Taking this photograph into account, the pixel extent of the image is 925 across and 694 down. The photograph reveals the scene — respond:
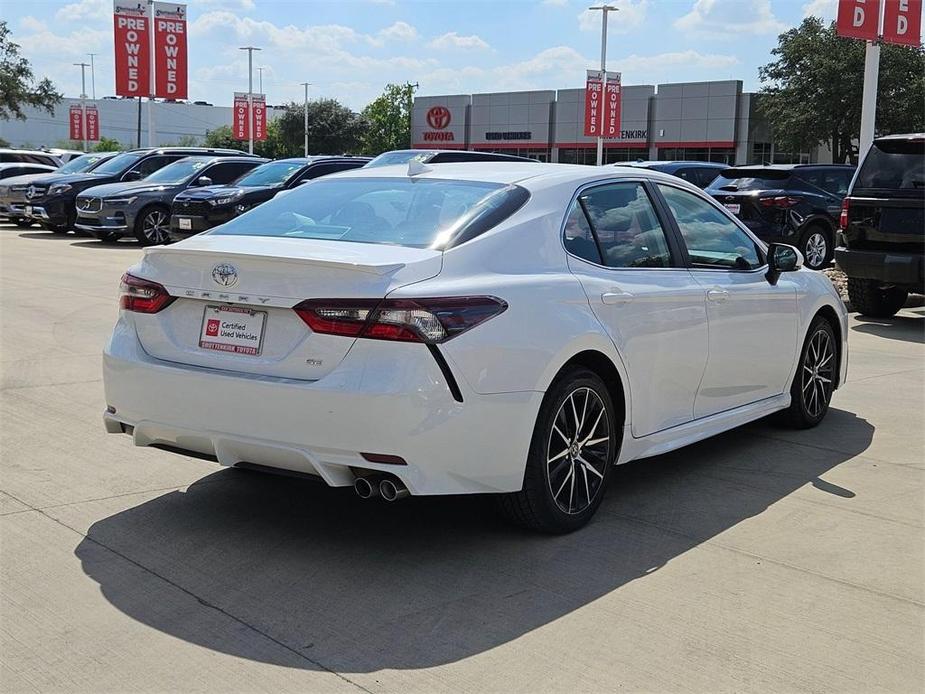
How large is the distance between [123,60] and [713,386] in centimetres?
2942

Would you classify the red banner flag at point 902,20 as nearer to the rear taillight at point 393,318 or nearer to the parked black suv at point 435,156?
the parked black suv at point 435,156

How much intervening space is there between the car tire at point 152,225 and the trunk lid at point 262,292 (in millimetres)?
16977

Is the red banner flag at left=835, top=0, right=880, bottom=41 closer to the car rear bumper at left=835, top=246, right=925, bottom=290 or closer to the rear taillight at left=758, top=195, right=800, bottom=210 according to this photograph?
the rear taillight at left=758, top=195, right=800, bottom=210

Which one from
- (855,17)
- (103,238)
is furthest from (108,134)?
(855,17)

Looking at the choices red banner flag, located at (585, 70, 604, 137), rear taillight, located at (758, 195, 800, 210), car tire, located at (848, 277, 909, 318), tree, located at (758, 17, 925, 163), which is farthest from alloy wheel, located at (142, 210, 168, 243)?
tree, located at (758, 17, 925, 163)

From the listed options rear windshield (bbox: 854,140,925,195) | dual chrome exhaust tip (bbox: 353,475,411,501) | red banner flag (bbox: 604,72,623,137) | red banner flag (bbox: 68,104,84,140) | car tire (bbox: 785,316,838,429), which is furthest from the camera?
red banner flag (bbox: 68,104,84,140)

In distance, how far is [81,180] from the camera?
23.5m

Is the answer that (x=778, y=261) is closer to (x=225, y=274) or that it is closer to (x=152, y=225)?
(x=225, y=274)

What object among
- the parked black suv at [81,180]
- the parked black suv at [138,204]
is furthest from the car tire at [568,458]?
the parked black suv at [81,180]

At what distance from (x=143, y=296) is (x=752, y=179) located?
1392 centimetres

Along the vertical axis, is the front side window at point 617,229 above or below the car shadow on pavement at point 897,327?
above

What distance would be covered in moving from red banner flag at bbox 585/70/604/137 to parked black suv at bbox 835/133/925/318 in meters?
30.2

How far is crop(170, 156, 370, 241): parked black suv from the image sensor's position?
1934cm

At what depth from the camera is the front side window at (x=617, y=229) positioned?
16.9 feet
